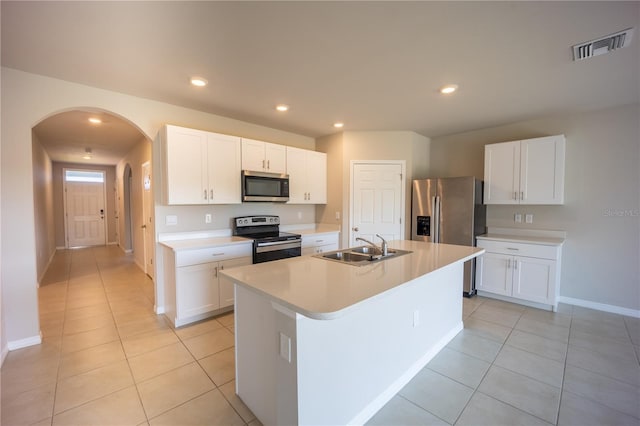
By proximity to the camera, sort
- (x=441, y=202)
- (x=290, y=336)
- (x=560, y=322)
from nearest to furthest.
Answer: (x=290, y=336) → (x=560, y=322) → (x=441, y=202)

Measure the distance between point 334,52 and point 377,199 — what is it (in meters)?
2.73

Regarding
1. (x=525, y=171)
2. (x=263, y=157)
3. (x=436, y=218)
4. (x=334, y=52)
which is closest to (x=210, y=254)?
(x=263, y=157)

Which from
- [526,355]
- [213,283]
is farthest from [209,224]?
[526,355]

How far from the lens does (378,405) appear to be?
1797 mm

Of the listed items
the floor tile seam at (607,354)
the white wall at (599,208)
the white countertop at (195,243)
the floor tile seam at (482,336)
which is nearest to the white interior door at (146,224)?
the white countertop at (195,243)

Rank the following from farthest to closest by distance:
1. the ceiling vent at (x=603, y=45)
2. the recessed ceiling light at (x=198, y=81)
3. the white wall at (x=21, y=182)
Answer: the recessed ceiling light at (x=198, y=81) < the white wall at (x=21, y=182) < the ceiling vent at (x=603, y=45)

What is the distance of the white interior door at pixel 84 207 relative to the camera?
25.0 feet

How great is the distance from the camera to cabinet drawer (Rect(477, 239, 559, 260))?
10.9ft

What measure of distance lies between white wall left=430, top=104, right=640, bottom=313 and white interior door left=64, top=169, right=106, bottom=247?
10164 millimetres

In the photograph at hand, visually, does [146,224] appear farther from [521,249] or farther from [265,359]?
[521,249]

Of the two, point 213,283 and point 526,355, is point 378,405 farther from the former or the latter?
point 213,283

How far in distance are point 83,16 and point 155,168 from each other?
169cm

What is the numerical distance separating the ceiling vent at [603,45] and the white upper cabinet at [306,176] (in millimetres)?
3169

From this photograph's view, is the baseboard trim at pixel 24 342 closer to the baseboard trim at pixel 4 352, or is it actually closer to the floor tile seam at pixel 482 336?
the baseboard trim at pixel 4 352
